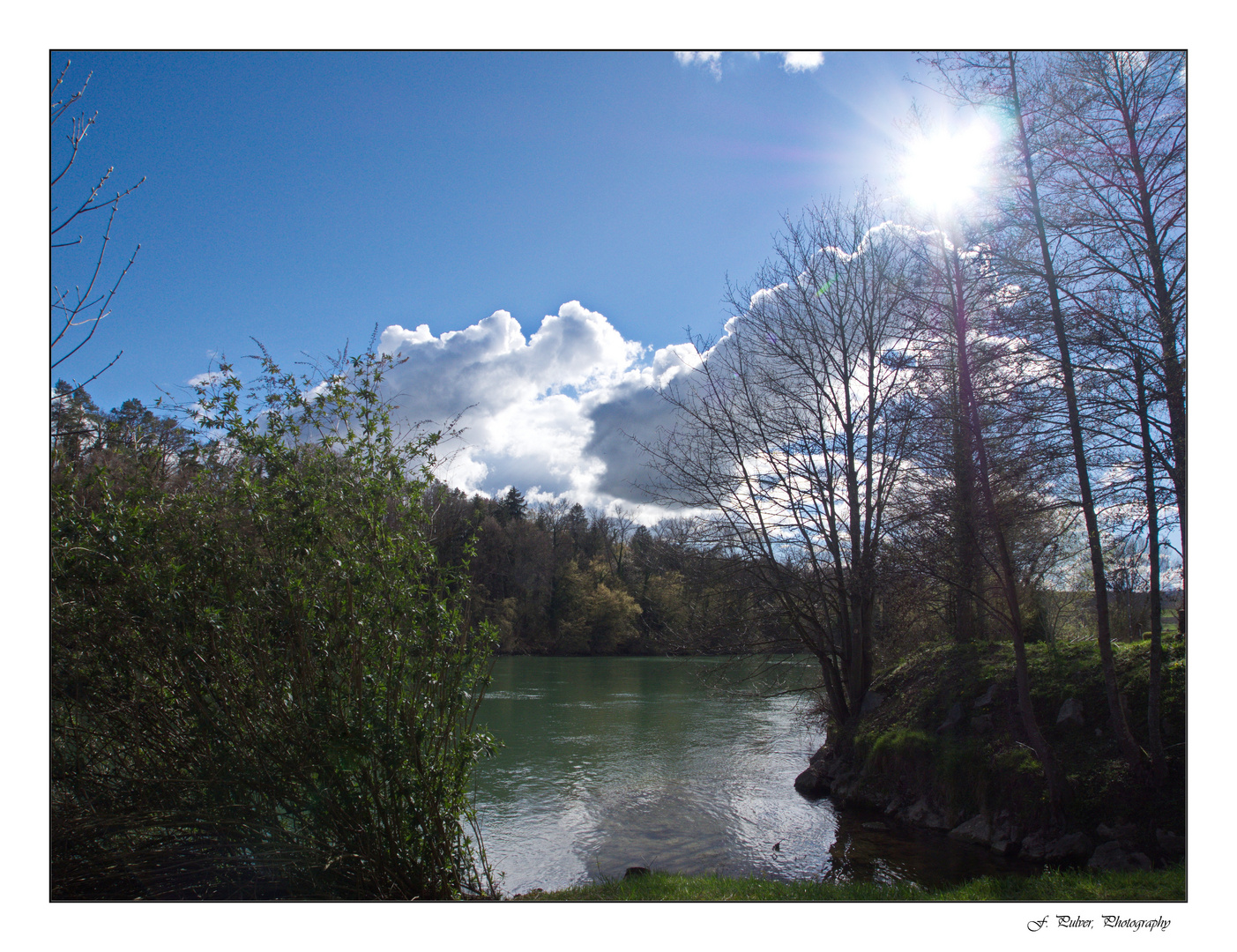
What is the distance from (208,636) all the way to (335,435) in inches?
54.1

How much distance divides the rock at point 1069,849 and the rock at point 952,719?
2562mm

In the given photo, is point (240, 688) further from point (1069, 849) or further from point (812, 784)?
point (812, 784)

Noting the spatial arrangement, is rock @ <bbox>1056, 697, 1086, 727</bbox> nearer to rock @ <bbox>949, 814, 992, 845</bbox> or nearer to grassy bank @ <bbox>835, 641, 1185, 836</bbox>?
grassy bank @ <bbox>835, 641, 1185, 836</bbox>

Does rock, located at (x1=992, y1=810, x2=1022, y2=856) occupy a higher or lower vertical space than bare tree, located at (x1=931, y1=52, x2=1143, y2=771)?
lower

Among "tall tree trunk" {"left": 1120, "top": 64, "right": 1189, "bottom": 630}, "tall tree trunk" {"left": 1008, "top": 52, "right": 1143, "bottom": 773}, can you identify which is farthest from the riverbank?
"tall tree trunk" {"left": 1120, "top": 64, "right": 1189, "bottom": 630}

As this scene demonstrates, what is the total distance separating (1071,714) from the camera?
319 inches

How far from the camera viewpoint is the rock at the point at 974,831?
7625 mm

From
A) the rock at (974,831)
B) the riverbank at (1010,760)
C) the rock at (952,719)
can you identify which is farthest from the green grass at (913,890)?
the rock at (952,719)

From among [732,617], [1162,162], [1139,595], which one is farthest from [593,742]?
[1162,162]

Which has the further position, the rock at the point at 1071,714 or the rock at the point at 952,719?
the rock at the point at 952,719

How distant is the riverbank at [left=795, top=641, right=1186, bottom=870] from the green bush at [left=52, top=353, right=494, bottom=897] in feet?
19.9

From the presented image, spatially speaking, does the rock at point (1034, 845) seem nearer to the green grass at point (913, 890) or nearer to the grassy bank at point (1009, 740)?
the grassy bank at point (1009, 740)

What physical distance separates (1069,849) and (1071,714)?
1.96 metres

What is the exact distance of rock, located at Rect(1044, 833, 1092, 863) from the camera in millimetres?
6500
